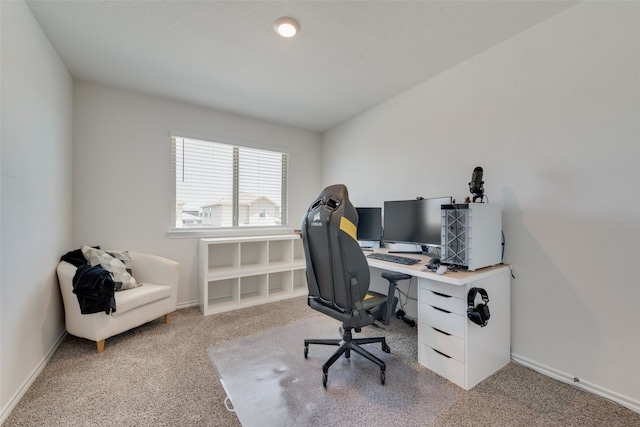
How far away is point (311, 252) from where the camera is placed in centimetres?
183

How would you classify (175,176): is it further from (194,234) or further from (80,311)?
(80,311)

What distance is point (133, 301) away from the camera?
89.9 inches

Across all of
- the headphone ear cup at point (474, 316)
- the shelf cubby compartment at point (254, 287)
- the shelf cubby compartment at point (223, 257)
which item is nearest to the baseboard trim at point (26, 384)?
the shelf cubby compartment at point (223, 257)

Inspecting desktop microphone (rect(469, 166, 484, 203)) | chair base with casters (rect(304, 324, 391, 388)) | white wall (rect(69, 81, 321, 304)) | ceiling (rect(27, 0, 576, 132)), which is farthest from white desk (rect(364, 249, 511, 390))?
white wall (rect(69, 81, 321, 304))

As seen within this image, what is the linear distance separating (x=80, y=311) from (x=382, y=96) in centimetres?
361

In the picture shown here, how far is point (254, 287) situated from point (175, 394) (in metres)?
2.04

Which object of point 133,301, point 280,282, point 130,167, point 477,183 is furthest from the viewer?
point 280,282

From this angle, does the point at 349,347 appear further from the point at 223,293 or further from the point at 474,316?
the point at 223,293

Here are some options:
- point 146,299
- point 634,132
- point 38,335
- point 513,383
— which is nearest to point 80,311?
point 38,335

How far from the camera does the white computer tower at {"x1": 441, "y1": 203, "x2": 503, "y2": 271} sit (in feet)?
5.87

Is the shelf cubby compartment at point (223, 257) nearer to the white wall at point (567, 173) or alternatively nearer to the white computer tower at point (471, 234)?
the white computer tower at point (471, 234)

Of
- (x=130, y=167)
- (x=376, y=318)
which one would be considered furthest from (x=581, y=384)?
(x=130, y=167)

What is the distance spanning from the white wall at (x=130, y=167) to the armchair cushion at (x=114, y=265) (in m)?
0.36

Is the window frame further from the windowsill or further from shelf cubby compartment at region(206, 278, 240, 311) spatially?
shelf cubby compartment at region(206, 278, 240, 311)
